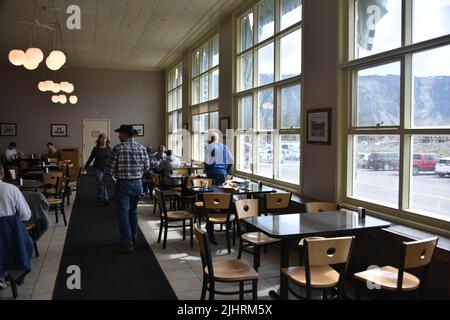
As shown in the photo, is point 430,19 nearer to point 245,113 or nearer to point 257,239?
point 257,239

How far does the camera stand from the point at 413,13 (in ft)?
12.0

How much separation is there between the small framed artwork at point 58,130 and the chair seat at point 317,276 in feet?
41.1

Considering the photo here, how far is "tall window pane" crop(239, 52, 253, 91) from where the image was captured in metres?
7.32

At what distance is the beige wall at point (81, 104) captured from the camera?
44.2 feet

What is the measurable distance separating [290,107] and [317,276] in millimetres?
3360

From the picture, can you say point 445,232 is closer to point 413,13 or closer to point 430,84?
point 430,84

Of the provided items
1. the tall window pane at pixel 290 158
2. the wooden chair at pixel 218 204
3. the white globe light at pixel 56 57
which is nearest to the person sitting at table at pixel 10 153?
the white globe light at pixel 56 57

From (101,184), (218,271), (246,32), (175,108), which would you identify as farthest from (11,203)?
(175,108)

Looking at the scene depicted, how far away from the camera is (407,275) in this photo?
2.91m

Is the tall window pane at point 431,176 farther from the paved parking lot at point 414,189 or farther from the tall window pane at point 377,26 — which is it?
the tall window pane at point 377,26

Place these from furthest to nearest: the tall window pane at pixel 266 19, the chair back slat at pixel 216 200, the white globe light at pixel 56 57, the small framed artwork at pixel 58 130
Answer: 1. the small framed artwork at pixel 58 130
2. the tall window pane at pixel 266 19
3. the white globe light at pixel 56 57
4. the chair back slat at pixel 216 200

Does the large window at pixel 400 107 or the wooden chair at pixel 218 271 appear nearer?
the wooden chair at pixel 218 271

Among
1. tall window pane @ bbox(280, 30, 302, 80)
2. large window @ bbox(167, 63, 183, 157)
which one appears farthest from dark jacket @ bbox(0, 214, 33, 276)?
large window @ bbox(167, 63, 183, 157)
